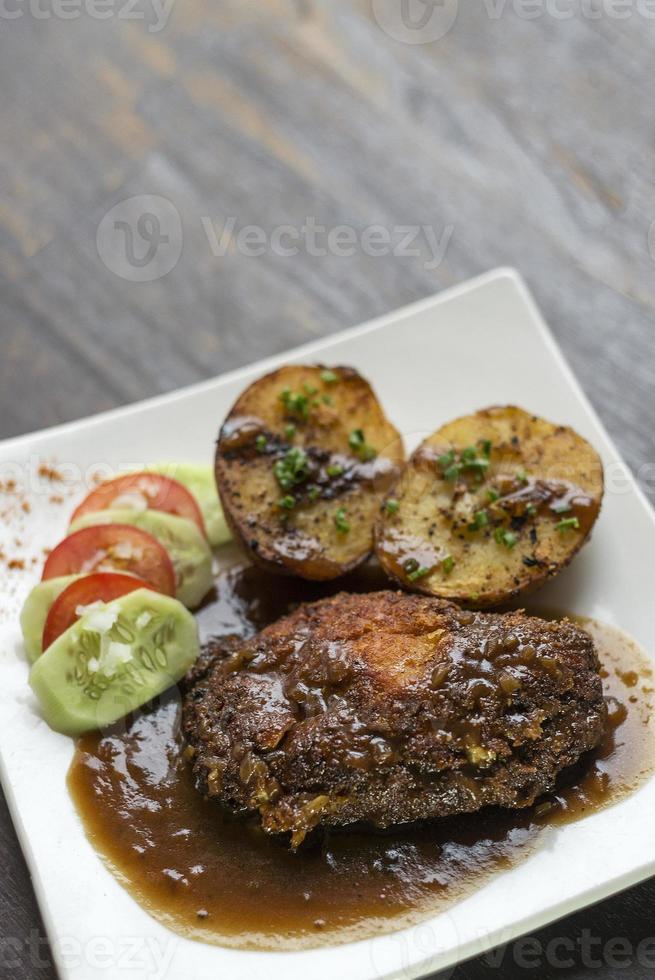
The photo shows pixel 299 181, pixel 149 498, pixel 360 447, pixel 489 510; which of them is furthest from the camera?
pixel 299 181

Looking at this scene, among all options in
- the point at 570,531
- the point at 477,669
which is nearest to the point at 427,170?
the point at 570,531

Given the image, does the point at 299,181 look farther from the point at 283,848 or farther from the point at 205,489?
the point at 283,848

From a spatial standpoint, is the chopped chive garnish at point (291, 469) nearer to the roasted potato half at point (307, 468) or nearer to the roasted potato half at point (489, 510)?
the roasted potato half at point (307, 468)

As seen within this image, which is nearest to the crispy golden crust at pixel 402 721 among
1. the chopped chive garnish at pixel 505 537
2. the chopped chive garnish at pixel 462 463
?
the chopped chive garnish at pixel 505 537

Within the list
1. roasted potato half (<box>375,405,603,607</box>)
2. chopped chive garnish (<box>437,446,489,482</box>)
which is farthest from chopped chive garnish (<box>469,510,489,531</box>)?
chopped chive garnish (<box>437,446,489,482</box>)

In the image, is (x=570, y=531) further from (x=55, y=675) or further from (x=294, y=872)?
(x=55, y=675)

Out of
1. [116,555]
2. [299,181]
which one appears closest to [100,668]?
[116,555]
